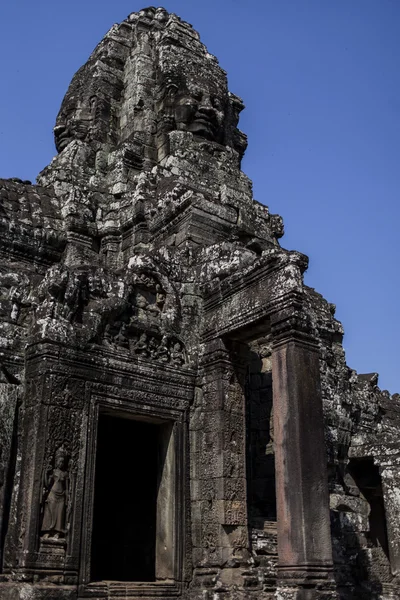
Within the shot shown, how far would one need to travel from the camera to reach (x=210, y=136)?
13.9 meters

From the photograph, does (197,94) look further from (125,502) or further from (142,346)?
(125,502)

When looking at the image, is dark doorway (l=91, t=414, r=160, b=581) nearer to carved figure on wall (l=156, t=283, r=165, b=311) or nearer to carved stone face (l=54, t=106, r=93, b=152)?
carved figure on wall (l=156, t=283, r=165, b=311)

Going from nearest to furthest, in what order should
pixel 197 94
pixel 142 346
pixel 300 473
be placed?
Result: pixel 300 473 → pixel 142 346 → pixel 197 94

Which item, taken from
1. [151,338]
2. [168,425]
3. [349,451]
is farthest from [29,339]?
[349,451]

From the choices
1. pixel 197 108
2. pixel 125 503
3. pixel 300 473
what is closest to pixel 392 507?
pixel 125 503

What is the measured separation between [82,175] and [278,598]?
29.8 ft

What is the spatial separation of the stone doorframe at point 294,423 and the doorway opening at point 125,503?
3.80 m

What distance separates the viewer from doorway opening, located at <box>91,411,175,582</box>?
11.4 metres

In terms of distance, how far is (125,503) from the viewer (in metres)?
11.9

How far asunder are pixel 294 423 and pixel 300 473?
564mm

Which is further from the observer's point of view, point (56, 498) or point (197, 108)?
point (197, 108)

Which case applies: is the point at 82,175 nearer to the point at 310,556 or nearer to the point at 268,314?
the point at 268,314

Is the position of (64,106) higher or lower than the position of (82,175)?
higher

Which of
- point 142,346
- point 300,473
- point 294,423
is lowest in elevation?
point 300,473
